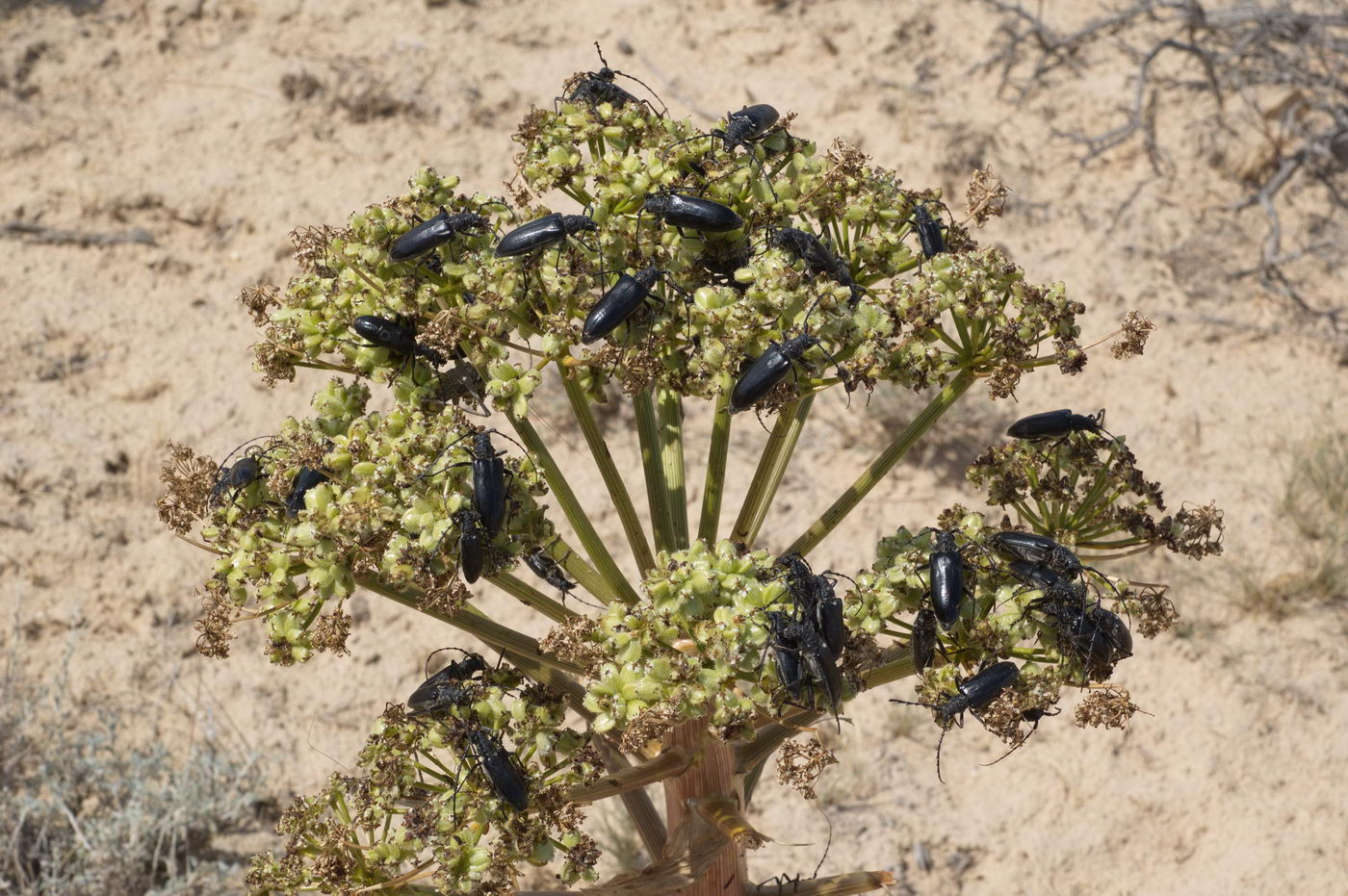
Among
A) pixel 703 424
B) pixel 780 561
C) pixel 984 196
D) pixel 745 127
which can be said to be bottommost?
pixel 780 561

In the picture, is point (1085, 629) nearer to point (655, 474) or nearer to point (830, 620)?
point (830, 620)

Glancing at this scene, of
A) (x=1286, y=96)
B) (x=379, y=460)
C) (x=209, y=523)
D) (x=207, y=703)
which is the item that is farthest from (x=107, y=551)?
(x=1286, y=96)

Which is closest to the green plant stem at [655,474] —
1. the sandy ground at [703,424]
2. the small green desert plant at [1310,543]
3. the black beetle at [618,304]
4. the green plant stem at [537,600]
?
the green plant stem at [537,600]

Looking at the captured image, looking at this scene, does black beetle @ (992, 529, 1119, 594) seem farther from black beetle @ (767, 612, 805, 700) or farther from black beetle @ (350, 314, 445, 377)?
black beetle @ (350, 314, 445, 377)

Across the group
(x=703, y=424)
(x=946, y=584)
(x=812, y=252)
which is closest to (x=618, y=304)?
(x=812, y=252)

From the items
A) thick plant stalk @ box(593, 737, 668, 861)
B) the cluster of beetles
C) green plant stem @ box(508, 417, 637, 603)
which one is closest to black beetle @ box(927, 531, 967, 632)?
the cluster of beetles
